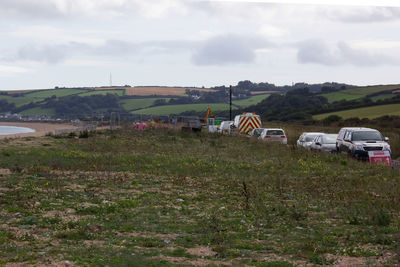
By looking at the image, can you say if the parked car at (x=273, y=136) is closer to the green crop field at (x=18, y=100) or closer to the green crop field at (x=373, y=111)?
the green crop field at (x=373, y=111)

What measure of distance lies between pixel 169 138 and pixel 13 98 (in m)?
120

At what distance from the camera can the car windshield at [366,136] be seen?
25.1 metres

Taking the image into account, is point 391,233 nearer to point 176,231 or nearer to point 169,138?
point 176,231

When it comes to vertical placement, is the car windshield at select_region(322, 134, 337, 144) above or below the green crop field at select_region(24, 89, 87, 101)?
below

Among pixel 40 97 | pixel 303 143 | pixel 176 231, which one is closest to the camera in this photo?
pixel 176 231

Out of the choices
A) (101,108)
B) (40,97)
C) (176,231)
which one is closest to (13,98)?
(40,97)

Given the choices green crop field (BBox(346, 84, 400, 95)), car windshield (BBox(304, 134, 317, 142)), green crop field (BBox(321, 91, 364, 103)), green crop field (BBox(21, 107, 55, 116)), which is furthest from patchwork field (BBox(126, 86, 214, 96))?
car windshield (BBox(304, 134, 317, 142))

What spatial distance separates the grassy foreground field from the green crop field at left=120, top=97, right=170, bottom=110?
107 m

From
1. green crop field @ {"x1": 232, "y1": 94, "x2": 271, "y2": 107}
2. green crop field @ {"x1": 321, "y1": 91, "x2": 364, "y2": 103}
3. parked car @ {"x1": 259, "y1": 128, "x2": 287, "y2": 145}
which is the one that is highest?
green crop field @ {"x1": 321, "y1": 91, "x2": 364, "y2": 103}

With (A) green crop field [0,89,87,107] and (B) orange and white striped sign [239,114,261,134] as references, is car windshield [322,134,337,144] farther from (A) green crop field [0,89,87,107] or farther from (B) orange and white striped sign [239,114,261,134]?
(A) green crop field [0,89,87,107]

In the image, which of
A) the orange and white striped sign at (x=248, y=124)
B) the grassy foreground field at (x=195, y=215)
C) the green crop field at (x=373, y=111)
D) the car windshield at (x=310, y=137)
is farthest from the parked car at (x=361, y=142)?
the green crop field at (x=373, y=111)

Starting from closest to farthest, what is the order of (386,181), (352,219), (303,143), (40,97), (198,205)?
(352,219) → (198,205) → (386,181) → (303,143) → (40,97)

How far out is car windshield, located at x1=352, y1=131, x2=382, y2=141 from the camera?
25.1 metres

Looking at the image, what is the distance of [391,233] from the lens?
8891mm
